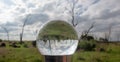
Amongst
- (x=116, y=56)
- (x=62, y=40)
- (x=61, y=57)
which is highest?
(x=62, y=40)

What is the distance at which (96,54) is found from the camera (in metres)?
4.66

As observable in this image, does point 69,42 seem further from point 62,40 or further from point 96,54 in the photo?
point 96,54

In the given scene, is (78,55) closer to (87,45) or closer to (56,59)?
(87,45)

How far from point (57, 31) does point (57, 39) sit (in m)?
0.12

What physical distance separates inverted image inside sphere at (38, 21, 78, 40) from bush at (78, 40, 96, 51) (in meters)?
3.04

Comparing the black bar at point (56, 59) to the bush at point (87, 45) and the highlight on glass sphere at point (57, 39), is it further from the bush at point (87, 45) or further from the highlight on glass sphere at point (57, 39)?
the bush at point (87, 45)

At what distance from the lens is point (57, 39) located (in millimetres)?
1465

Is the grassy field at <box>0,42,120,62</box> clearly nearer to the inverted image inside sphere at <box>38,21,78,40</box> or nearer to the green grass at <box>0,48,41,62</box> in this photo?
the green grass at <box>0,48,41,62</box>

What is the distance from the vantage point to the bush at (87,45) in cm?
464

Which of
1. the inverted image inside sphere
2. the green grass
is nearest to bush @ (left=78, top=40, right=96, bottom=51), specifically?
the green grass

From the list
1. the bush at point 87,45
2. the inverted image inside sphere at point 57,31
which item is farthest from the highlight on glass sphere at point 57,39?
the bush at point 87,45

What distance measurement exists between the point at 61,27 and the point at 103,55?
3269 millimetres

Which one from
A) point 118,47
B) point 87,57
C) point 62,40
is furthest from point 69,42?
point 118,47

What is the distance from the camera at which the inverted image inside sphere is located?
5.01 ft
